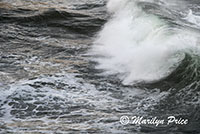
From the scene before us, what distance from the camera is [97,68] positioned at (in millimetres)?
8070

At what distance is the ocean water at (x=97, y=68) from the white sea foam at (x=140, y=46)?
0.06 ft

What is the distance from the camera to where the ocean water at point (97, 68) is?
600 cm

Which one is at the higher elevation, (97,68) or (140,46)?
(140,46)

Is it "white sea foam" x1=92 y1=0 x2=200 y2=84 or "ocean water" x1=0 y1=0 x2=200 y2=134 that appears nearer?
"ocean water" x1=0 y1=0 x2=200 y2=134

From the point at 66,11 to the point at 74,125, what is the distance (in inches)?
264

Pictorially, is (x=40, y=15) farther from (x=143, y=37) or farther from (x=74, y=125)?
(x=74, y=125)

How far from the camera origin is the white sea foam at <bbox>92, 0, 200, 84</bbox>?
7.86 m

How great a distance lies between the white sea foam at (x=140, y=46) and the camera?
786cm

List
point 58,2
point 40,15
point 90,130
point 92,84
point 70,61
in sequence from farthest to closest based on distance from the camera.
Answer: point 58,2 < point 40,15 < point 70,61 < point 92,84 < point 90,130

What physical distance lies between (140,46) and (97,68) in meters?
1.36

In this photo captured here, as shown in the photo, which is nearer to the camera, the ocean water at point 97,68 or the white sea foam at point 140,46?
the ocean water at point 97,68

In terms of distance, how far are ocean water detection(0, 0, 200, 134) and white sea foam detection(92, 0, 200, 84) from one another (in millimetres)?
18

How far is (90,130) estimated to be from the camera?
564 cm

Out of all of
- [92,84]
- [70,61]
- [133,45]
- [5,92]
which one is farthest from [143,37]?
[5,92]
